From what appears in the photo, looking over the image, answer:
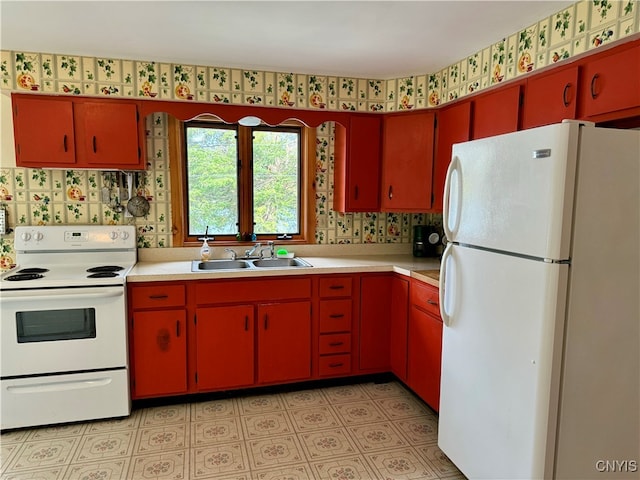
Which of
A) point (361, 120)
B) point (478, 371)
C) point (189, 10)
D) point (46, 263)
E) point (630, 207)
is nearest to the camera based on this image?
point (630, 207)

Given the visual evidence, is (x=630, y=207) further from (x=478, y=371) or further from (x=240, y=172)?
(x=240, y=172)

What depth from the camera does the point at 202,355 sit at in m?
2.82

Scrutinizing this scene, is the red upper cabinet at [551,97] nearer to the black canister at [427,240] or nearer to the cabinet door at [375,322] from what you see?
the black canister at [427,240]

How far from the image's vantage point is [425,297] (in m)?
2.71

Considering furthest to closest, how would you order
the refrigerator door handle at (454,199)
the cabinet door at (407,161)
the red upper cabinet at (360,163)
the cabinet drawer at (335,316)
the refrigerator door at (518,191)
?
the red upper cabinet at (360,163)
the cabinet door at (407,161)
the cabinet drawer at (335,316)
the refrigerator door handle at (454,199)
the refrigerator door at (518,191)

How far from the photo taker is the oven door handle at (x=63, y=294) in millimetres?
2404

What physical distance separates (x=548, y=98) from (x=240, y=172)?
214cm

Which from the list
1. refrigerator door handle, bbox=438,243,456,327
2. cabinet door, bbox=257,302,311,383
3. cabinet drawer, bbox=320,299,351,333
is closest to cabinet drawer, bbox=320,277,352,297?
cabinet drawer, bbox=320,299,351,333

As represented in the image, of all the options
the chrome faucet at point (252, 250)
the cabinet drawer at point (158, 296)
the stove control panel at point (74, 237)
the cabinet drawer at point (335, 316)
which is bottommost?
the cabinet drawer at point (335, 316)

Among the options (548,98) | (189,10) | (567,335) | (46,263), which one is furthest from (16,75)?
(567,335)

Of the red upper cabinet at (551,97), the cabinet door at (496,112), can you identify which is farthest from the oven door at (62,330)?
the red upper cabinet at (551,97)

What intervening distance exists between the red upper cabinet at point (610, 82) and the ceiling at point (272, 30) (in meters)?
0.33

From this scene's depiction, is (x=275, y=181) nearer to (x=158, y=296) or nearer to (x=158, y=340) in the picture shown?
(x=158, y=296)

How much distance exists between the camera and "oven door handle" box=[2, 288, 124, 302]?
94.7 inches
